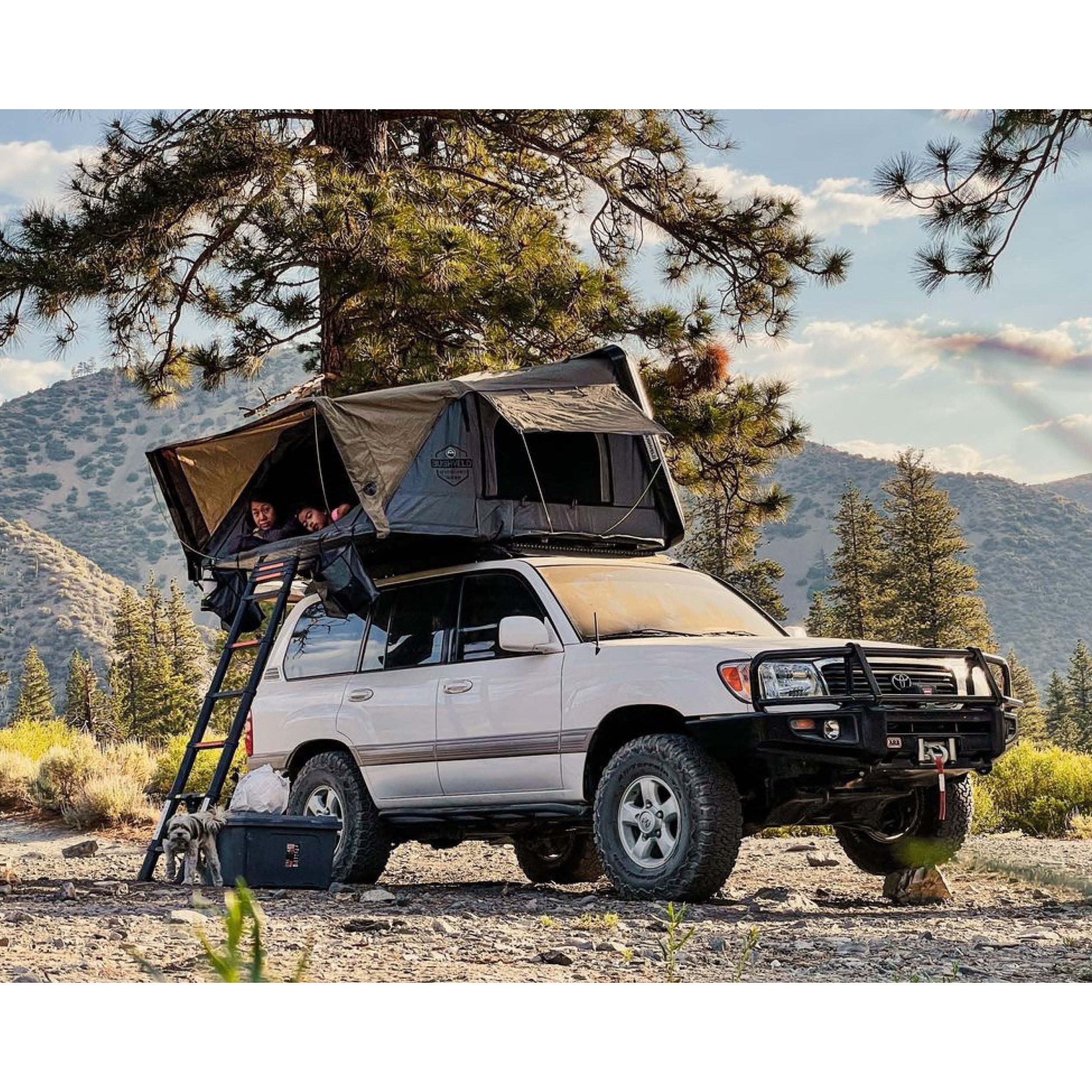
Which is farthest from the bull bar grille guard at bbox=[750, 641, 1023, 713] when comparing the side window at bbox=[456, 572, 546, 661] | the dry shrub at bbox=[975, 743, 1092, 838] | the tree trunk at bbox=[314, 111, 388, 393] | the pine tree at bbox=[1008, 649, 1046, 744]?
the pine tree at bbox=[1008, 649, 1046, 744]

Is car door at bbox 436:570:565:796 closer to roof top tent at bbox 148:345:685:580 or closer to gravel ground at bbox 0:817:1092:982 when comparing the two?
roof top tent at bbox 148:345:685:580

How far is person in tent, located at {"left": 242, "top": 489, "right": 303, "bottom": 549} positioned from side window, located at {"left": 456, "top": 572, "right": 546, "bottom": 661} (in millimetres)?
2128

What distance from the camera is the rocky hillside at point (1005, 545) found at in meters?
82.9

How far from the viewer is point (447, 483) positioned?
9.42m

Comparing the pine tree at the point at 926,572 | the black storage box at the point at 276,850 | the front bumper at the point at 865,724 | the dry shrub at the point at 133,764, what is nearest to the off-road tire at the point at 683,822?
the front bumper at the point at 865,724

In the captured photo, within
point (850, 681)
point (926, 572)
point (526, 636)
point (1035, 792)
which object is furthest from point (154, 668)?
point (850, 681)

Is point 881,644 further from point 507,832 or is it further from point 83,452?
point 83,452

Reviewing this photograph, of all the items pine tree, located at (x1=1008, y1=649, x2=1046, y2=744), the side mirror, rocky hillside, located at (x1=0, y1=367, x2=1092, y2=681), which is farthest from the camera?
rocky hillside, located at (x1=0, y1=367, x2=1092, y2=681)

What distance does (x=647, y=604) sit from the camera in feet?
29.0

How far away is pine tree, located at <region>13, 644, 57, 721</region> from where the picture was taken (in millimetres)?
52031

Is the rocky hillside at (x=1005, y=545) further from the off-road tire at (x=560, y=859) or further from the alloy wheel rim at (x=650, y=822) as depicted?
the alloy wheel rim at (x=650, y=822)

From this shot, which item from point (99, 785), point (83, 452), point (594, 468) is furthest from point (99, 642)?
point (594, 468)

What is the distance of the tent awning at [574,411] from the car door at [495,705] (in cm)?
104

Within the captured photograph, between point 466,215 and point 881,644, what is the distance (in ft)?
28.8
